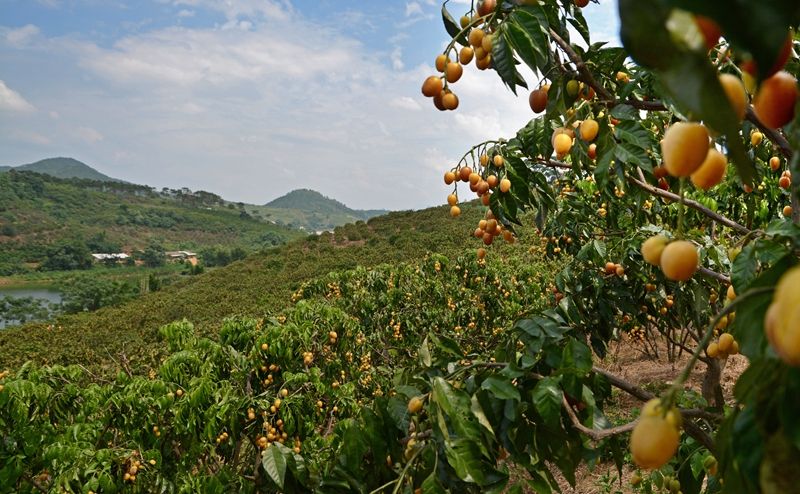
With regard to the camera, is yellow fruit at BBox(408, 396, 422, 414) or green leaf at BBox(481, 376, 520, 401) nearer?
green leaf at BBox(481, 376, 520, 401)

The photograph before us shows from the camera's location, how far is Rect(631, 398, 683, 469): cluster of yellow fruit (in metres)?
0.52

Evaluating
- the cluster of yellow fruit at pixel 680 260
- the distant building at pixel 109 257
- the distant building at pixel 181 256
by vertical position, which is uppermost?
the cluster of yellow fruit at pixel 680 260

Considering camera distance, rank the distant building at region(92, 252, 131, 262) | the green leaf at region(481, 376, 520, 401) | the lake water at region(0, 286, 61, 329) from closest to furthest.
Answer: the green leaf at region(481, 376, 520, 401), the lake water at region(0, 286, 61, 329), the distant building at region(92, 252, 131, 262)

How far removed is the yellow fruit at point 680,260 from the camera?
63cm

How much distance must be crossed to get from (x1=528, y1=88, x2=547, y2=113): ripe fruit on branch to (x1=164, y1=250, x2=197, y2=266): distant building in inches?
3103

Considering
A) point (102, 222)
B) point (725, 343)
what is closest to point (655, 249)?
point (725, 343)

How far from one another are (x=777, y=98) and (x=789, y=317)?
22cm

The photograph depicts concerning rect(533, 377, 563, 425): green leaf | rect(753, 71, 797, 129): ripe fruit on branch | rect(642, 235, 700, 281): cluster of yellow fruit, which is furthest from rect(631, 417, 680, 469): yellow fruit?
rect(533, 377, 563, 425): green leaf

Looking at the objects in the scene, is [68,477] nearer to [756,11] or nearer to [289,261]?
[756,11]

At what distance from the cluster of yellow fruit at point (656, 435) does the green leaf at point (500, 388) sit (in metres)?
0.72

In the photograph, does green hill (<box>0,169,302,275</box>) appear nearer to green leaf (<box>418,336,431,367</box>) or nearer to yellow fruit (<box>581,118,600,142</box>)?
green leaf (<box>418,336,431,367</box>)

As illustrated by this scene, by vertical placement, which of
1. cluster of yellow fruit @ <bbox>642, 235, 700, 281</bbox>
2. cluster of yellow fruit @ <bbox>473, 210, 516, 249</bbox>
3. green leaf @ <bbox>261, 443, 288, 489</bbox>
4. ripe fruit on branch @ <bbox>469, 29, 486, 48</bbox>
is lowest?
green leaf @ <bbox>261, 443, 288, 489</bbox>

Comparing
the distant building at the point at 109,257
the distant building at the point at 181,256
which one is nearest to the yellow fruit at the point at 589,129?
the distant building at the point at 181,256

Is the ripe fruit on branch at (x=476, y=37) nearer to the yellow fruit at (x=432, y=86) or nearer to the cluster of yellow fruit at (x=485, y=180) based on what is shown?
the yellow fruit at (x=432, y=86)
